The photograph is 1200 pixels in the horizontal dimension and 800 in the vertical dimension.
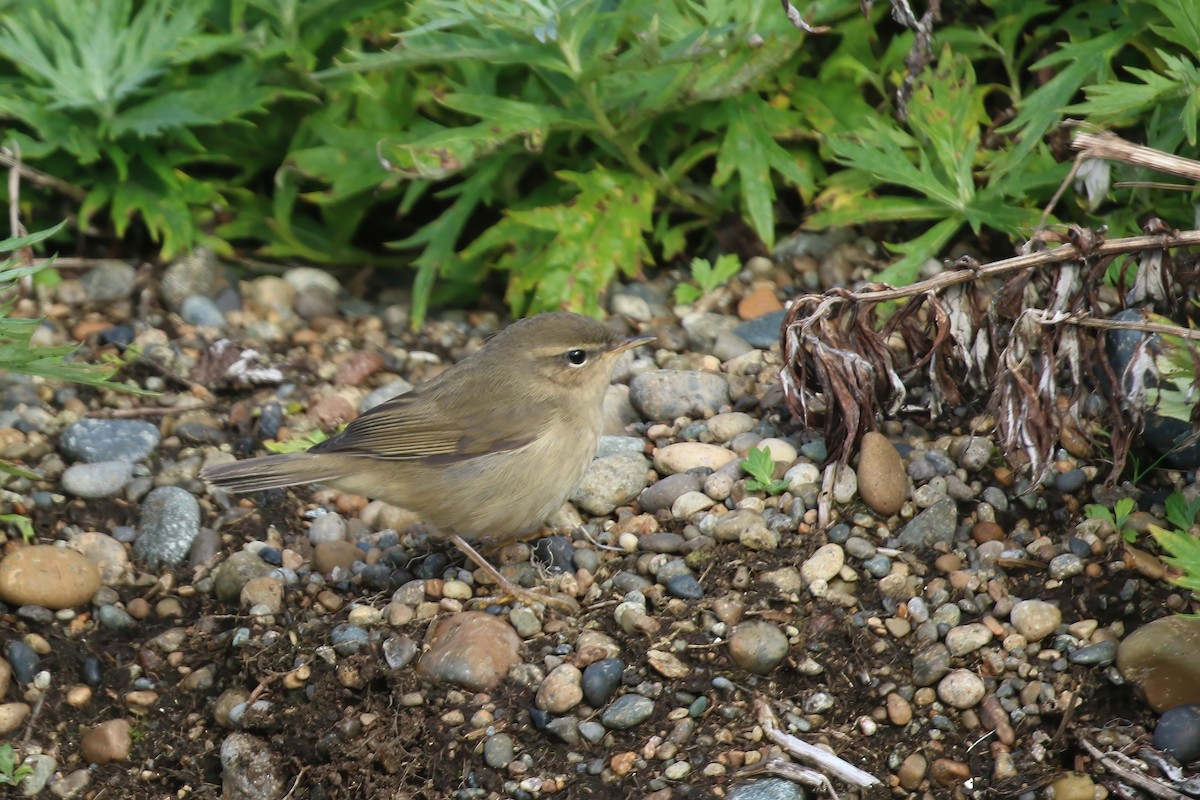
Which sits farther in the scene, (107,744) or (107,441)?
(107,441)

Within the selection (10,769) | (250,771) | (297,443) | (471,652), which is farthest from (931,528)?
(10,769)

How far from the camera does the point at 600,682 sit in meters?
4.32

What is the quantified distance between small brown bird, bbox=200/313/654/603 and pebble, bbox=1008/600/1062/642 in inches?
64.1

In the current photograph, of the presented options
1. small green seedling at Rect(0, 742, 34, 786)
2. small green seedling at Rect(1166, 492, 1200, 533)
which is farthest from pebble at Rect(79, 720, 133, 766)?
small green seedling at Rect(1166, 492, 1200, 533)

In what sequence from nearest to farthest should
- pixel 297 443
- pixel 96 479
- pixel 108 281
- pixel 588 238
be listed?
pixel 96 479 → pixel 297 443 → pixel 588 238 → pixel 108 281

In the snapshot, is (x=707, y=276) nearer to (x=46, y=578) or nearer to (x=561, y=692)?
(x=561, y=692)

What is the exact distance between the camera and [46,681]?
479 centimetres

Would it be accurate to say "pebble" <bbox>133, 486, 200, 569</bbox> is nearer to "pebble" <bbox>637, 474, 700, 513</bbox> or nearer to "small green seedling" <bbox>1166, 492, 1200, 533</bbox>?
"pebble" <bbox>637, 474, 700, 513</bbox>

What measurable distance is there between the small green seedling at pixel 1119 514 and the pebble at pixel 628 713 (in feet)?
5.57

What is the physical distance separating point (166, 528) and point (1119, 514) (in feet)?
11.8

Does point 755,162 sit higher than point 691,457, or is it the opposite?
point 755,162

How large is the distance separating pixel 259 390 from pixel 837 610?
3.03 meters

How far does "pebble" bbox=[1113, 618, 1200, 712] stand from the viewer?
4090 millimetres

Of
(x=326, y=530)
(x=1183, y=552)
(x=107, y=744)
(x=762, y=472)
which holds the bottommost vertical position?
(x=107, y=744)
